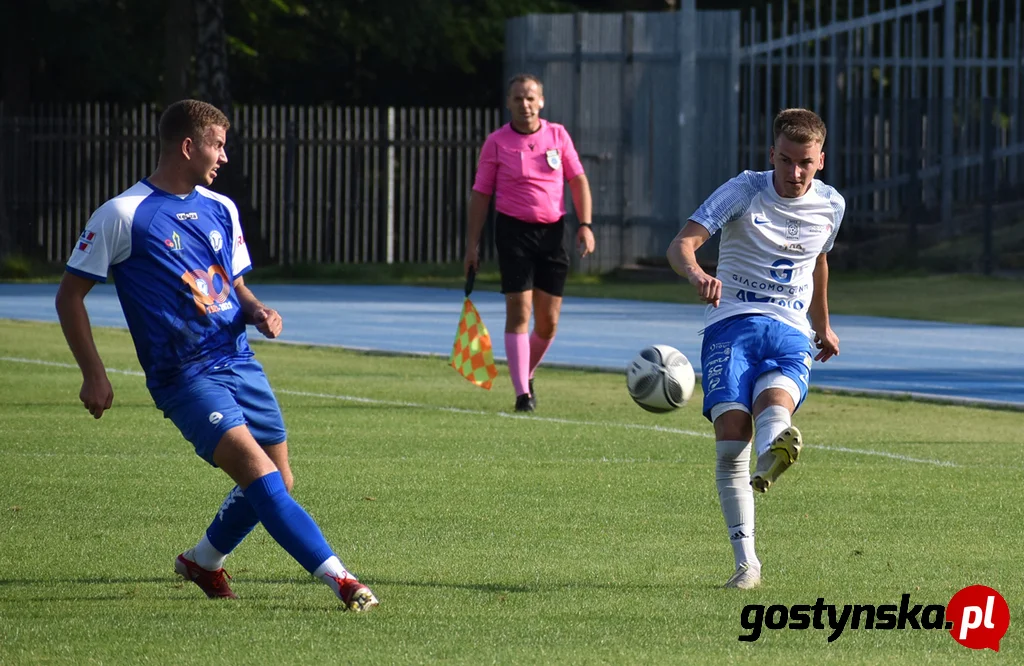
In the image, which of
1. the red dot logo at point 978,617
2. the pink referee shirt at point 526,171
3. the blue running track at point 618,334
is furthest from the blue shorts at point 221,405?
the blue running track at point 618,334

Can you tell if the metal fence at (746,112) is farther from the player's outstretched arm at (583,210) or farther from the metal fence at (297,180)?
the player's outstretched arm at (583,210)

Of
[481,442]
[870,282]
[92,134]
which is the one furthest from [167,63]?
[481,442]

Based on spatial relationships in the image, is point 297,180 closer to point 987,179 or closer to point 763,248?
point 987,179

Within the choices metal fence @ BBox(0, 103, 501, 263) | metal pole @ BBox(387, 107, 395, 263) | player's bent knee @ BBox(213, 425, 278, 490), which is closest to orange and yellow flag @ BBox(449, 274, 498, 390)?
player's bent knee @ BBox(213, 425, 278, 490)

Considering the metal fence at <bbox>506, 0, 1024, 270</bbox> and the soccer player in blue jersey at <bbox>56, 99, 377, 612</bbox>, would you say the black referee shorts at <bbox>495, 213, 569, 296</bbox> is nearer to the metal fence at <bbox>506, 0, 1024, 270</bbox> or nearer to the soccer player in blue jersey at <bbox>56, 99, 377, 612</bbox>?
the soccer player in blue jersey at <bbox>56, 99, 377, 612</bbox>

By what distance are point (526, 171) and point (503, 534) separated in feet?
16.5

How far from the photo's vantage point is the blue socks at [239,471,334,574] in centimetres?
592

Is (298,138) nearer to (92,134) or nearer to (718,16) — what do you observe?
(92,134)

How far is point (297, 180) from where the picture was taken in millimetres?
30484

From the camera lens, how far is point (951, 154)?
27.2 meters

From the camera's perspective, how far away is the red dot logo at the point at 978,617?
5652 millimetres

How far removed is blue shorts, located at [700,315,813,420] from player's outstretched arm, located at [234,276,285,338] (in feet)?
5.59

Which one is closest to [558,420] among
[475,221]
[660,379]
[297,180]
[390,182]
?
[475,221]

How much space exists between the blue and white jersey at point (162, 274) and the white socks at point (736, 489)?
1891 millimetres
